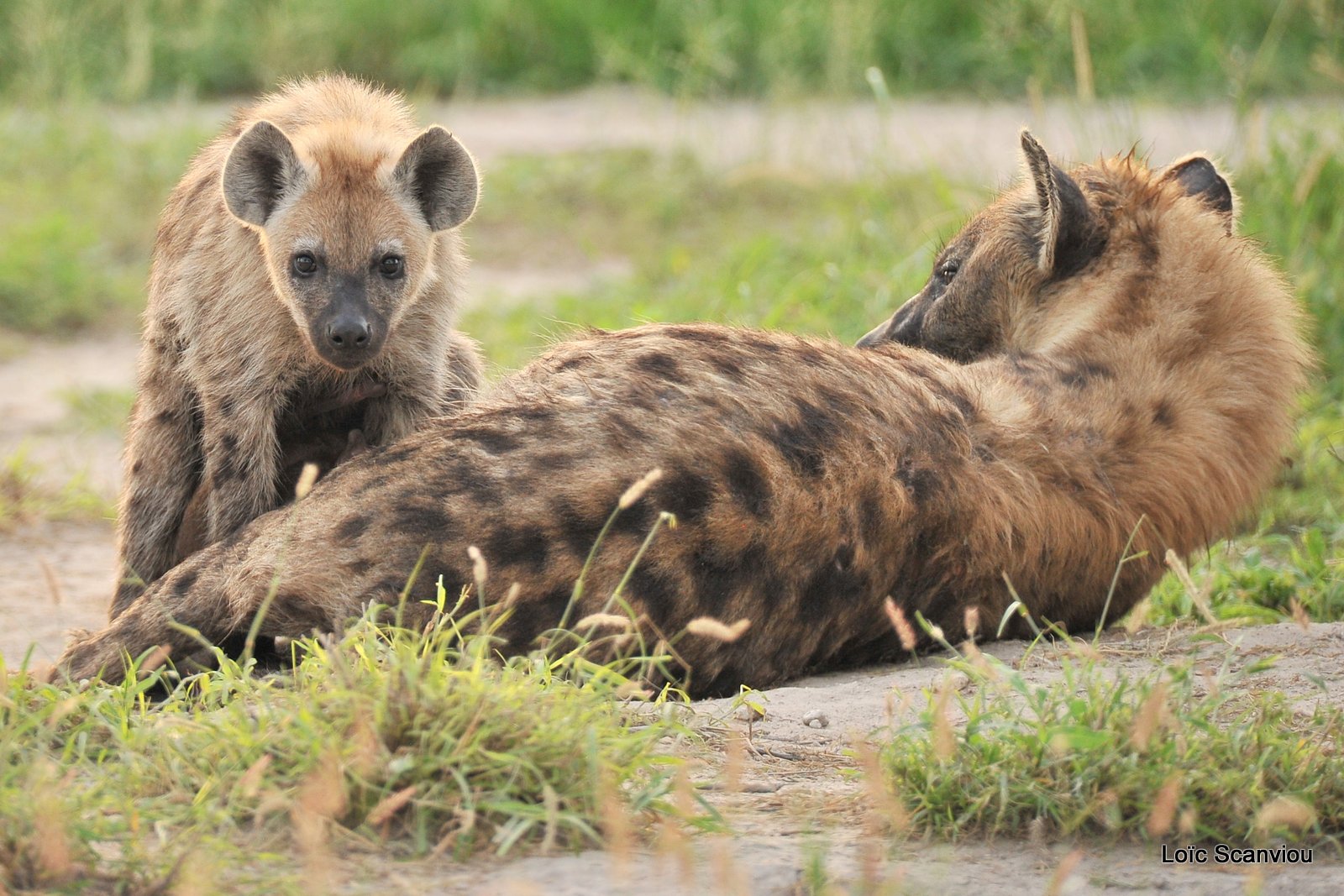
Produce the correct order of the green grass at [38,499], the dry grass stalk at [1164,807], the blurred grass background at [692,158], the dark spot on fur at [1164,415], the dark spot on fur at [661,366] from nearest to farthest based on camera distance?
the dry grass stalk at [1164,807]
the dark spot on fur at [661,366]
the dark spot on fur at [1164,415]
the green grass at [38,499]
the blurred grass background at [692,158]

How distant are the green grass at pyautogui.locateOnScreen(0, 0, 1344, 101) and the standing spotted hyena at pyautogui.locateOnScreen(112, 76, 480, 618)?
4.63 metres

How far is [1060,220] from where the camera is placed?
3.06m

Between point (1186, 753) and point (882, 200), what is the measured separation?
4.13 m

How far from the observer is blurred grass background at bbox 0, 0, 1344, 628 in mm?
4969

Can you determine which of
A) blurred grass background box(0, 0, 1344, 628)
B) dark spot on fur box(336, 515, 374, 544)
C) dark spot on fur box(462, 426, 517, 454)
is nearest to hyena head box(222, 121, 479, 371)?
blurred grass background box(0, 0, 1344, 628)

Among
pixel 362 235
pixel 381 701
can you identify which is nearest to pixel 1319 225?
pixel 362 235

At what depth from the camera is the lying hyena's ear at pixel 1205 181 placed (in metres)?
3.33

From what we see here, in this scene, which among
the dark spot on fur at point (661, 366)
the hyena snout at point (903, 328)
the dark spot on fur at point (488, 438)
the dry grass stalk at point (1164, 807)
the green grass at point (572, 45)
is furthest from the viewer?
the green grass at point (572, 45)

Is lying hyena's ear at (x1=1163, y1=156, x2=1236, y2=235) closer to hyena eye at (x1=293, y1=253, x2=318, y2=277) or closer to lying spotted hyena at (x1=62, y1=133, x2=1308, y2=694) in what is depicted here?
lying spotted hyena at (x1=62, y1=133, x2=1308, y2=694)

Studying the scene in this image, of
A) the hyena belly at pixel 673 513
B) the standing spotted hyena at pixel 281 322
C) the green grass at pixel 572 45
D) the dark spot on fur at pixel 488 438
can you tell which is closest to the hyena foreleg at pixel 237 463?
the standing spotted hyena at pixel 281 322

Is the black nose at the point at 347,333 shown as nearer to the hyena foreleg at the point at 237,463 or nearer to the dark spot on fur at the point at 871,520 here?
the hyena foreleg at the point at 237,463

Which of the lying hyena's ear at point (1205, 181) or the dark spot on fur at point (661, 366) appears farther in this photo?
the lying hyena's ear at point (1205, 181)

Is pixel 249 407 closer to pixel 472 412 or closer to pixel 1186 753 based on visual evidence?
pixel 472 412

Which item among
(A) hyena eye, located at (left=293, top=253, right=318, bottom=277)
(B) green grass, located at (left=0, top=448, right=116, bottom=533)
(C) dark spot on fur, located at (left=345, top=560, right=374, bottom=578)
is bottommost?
(B) green grass, located at (left=0, top=448, right=116, bottom=533)
